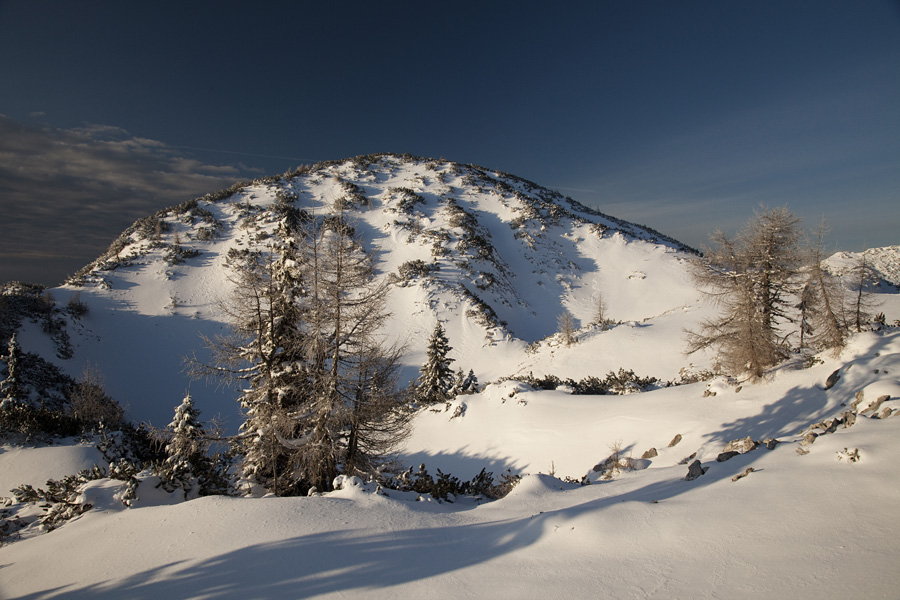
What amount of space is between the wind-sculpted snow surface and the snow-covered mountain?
9.82m

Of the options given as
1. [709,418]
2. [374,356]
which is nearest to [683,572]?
[374,356]

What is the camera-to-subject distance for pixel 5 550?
4.59 metres

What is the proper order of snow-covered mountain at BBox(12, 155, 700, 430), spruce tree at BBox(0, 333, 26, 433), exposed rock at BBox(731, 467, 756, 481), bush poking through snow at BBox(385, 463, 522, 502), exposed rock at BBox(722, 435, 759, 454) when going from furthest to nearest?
1. snow-covered mountain at BBox(12, 155, 700, 430)
2. spruce tree at BBox(0, 333, 26, 433)
3. bush poking through snow at BBox(385, 463, 522, 502)
4. exposed rock at BBox(722, 435, 759, 454)
5. exposed rock at BBox(731, 467, 756, 481)

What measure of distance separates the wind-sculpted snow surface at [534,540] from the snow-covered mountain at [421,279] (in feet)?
32.2

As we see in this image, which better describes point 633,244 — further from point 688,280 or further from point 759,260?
point 759,260

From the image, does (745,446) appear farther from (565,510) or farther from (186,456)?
(186,456)

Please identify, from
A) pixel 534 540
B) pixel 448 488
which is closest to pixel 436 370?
pixel 448 488

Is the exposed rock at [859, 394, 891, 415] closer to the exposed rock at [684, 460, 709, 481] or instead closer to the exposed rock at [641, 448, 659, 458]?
the exposed rock at [684, 460, 709, 481]

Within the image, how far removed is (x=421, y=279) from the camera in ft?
111

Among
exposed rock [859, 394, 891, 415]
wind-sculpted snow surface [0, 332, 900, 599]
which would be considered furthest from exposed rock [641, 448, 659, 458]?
exposed rock [859, 394, 891, 415]

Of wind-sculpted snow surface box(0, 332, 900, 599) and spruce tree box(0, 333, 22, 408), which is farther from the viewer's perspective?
spruce tree box(0, 333, 22, 408)

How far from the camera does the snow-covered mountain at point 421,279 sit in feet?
73.5

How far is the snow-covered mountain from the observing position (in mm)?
22391

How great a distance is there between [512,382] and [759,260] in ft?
32.1
